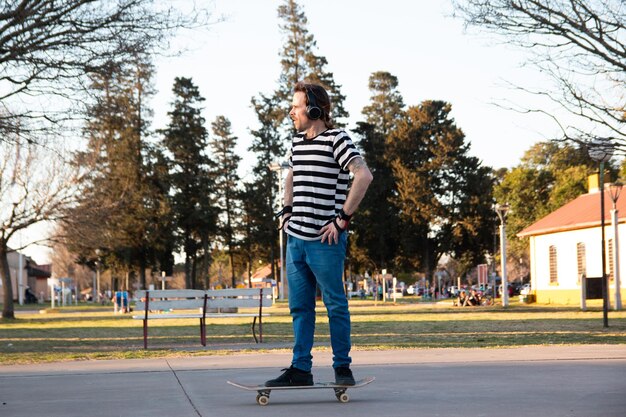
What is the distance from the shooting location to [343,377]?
7277 mm

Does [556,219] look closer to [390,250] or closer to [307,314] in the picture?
[390,250]

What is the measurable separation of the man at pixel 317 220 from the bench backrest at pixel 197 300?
878cm

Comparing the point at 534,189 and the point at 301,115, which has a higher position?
the point at 534,189

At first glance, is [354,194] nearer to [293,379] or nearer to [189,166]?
[293,379]

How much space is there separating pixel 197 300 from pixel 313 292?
9.47 m

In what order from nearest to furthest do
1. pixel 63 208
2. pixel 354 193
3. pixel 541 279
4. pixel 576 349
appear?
pixel 354 193, pixel 576 349, pixel 63 208, pixel 541 279

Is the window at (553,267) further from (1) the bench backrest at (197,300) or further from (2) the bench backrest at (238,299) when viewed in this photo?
(1) the bench backrest at (197,300)

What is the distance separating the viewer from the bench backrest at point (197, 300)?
1608 cm

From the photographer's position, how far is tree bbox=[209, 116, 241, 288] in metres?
85.0

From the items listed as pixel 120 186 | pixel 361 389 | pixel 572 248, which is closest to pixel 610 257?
pixel 572 248

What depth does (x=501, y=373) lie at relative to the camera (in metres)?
9.23

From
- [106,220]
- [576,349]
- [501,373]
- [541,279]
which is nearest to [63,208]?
[106,220]

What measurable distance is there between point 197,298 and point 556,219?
3910 cm

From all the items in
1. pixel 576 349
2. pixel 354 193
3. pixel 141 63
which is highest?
pixel 141 63
